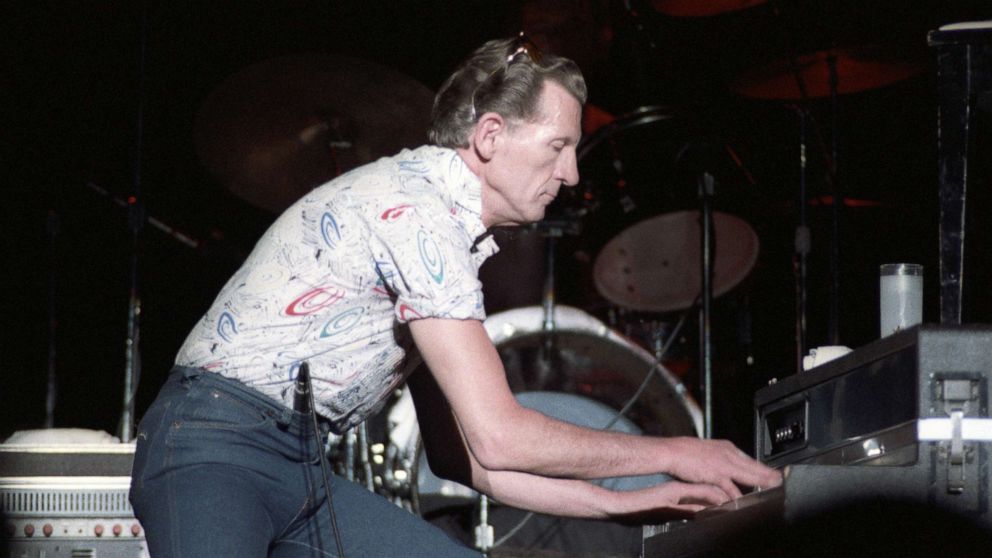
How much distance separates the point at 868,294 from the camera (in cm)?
552

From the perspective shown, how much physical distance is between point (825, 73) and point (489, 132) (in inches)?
135

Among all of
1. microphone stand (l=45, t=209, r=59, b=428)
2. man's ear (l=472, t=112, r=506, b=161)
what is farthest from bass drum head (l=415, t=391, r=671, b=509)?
man's ear (l=472, t=112, r=506, b=161)

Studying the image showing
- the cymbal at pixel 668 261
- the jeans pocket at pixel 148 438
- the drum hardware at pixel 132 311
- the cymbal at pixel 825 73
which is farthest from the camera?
the cymbal at pixel 668 261

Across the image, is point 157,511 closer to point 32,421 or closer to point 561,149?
Answer: point 561,149

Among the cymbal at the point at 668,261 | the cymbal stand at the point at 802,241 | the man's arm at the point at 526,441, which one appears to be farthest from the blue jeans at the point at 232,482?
the cymbal at the point at 668,261

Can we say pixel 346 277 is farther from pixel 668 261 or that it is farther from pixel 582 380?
pixel 668 261

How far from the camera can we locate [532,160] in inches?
83.0

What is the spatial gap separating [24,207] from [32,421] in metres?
0.97

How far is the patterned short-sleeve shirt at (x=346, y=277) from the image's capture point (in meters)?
1.93

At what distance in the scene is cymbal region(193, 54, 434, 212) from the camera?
169 inches

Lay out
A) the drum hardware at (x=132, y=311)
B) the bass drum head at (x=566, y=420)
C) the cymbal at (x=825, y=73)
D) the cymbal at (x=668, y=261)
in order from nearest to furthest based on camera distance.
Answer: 1. the drum hardware at (x=132, y=311)
2. the bass drum head at (x=566, y=420)
3. the cymbal at (x=825, y=73)
4. the cymbal at (x=668, y=261)

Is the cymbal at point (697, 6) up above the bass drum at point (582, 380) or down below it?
above

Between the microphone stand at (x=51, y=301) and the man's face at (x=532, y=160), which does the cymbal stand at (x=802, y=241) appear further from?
the microphone stand at (x=51, y=301)

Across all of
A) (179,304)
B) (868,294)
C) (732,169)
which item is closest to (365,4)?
(179,304)
